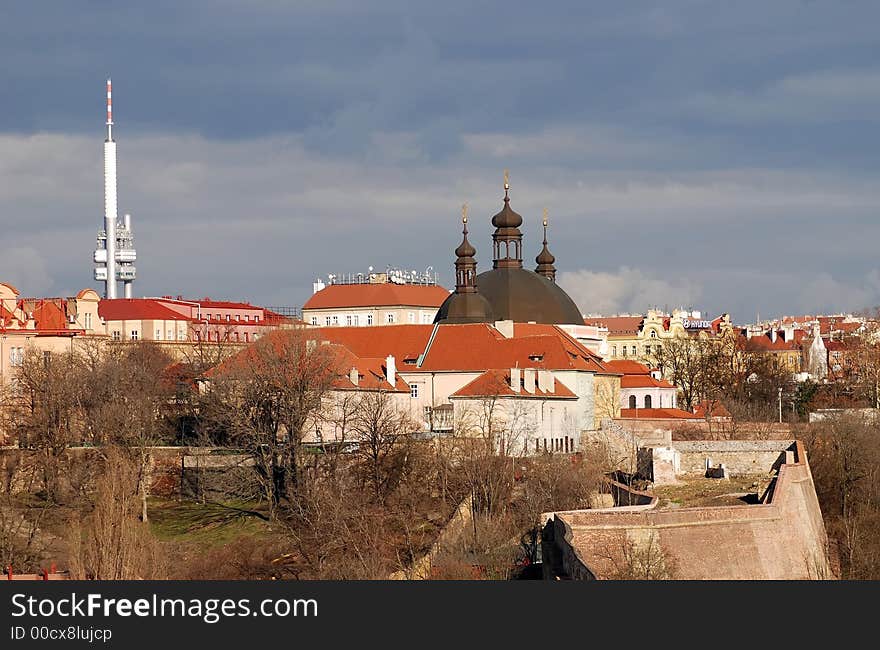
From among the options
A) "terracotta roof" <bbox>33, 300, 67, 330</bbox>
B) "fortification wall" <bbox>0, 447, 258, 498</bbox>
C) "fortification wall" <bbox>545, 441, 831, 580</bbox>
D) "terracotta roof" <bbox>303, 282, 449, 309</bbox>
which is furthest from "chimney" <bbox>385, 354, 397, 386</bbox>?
"terracotta roof" <bbox>303, 282, 449, 309</bbox>

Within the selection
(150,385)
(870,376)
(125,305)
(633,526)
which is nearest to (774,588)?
(633,526)

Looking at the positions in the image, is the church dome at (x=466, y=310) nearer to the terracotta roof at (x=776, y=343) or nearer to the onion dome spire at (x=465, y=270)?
the onion dome spire at (x=465, y=270)

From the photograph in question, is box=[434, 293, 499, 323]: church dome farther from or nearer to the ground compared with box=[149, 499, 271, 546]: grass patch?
farther from the ground

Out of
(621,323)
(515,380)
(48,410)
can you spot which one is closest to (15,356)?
(48,410)

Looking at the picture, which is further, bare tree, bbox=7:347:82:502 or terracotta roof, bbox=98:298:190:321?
terracotta roof, bbox=98:298:190:321

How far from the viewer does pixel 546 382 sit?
232ft

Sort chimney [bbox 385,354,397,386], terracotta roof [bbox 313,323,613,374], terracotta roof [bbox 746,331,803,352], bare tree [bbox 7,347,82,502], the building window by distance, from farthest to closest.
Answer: terracotta roof [bbox 746,331,803,352], terracotta roof [bbox 313,323,613,374], chimney [bbox 385,354,397,386], the building window, bare tree [bbox 7,347,82,502]

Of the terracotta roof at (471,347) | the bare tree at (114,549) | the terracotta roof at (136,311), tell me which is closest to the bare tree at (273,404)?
the terracotta roof at (471,347)

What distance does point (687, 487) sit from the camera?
196ft

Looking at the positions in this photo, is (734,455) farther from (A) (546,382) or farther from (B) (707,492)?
(A) (546,382)

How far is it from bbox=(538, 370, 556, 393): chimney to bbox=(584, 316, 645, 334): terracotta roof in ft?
221

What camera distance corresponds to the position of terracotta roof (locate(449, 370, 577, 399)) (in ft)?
222

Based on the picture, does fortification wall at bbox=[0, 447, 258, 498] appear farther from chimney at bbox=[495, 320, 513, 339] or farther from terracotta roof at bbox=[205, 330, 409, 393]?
chimney at bbox=[495, 320, 513, 339]

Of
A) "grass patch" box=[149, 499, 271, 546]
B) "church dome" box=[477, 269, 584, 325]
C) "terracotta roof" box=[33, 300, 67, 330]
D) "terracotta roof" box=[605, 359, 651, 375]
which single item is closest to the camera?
"grass patch" box=[149, 499, 271, 546]
